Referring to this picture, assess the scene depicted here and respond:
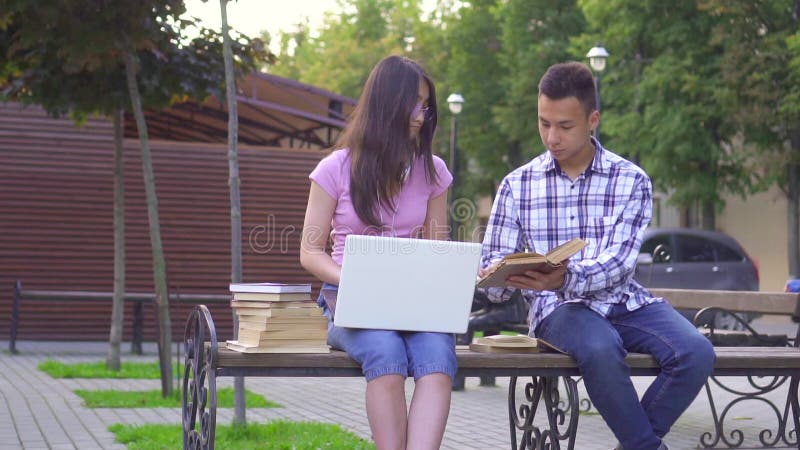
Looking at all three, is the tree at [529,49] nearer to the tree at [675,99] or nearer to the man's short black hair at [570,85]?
the tree at [675,99]

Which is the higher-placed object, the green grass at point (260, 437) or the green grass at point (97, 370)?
the green grass at point (260, 437)

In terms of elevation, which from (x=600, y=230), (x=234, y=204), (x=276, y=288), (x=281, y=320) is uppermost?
(x=234, y=204)

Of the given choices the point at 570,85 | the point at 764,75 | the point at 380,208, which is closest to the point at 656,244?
the point at 764,75

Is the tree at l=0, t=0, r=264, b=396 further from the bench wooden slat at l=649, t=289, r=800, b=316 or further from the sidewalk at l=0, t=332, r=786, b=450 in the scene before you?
the bench wooden slat at l=649, t=289, r=800, b=316

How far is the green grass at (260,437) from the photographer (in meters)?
7.32

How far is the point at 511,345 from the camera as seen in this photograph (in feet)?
16.9

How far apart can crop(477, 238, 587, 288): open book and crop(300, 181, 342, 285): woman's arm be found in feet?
1.97

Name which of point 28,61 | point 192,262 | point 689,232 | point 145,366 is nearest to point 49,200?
point 192,262

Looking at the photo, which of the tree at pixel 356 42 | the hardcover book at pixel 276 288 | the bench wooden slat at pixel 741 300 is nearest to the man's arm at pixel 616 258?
the hardcover book at pixel 276 288

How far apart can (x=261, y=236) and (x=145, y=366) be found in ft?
22.5

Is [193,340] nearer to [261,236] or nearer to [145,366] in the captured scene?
[145,366]

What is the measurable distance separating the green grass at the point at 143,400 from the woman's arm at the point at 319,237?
184 inches

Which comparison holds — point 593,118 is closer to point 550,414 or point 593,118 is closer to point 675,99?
point 550,414

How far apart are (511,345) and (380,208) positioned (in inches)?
30.3
